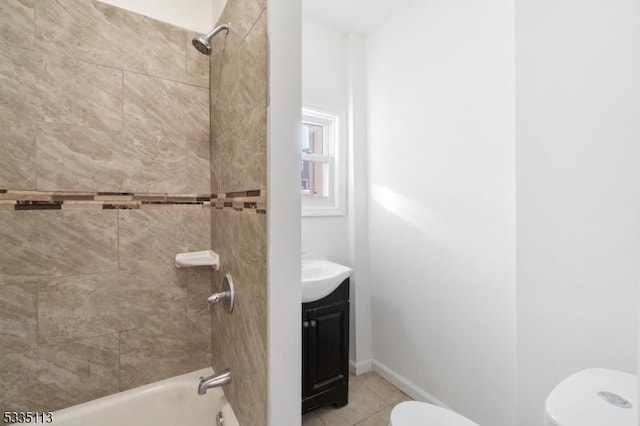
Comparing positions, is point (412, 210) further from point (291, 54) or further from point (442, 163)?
point (291, 54)

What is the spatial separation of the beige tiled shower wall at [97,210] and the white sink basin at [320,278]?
565mm

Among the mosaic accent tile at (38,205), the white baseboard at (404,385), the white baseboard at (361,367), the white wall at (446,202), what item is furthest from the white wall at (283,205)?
the white baseboard at (361,367)

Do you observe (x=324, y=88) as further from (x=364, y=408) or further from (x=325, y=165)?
(x=364, y=408)

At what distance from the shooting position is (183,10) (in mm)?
1412

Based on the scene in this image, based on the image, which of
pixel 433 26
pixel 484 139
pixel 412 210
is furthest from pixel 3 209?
pixel 433 26

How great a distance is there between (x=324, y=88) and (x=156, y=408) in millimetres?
2294

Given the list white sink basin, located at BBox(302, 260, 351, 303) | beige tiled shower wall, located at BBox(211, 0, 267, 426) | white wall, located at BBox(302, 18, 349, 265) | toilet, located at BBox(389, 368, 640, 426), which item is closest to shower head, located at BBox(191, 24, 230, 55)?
beige tiled shower wall, located at BBox(211, 0, 267, 426)

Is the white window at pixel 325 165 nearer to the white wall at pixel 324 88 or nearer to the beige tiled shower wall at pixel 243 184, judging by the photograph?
the white wall at pixel 324 88

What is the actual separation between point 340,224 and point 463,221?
3.12 ft

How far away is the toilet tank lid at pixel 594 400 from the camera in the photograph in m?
0.72

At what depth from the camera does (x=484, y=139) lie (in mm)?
1510

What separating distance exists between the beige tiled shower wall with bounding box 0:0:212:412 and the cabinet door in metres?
0.60

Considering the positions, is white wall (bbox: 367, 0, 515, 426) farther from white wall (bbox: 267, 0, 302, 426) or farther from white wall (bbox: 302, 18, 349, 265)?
white wall (bbox: 267, 0, 302, 426)

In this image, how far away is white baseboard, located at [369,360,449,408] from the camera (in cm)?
179
